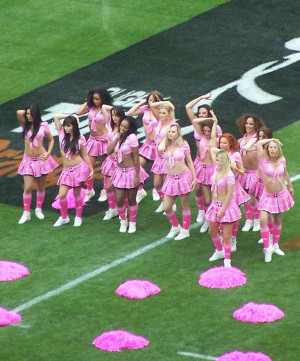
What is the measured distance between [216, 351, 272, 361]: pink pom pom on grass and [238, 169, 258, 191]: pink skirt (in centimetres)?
451

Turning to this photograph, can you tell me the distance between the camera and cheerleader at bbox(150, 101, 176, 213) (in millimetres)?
18688

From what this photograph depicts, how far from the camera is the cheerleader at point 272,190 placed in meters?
17.1

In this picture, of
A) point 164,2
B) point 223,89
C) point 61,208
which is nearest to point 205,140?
point 61,208

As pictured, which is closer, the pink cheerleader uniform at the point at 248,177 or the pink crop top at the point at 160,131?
the pink cheerleader uniform at the point at 248,177

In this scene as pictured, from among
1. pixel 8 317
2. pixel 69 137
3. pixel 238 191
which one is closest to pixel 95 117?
pixel 69 137

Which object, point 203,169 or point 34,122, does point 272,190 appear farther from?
point 34,122

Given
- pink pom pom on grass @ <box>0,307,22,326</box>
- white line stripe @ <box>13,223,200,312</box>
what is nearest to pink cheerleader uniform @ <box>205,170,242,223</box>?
white line stripe @ <box>13,223,200,312</box>

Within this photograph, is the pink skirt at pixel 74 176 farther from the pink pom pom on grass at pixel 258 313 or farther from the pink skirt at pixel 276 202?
the pink pom pom on grass at pixel 258 313

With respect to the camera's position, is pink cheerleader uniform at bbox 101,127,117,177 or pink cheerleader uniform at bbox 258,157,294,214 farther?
pink cheerleader uniform at bbox 101,127,117,177

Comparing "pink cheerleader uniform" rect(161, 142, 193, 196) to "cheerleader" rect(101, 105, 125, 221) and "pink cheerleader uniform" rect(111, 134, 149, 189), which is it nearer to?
"pink cheerleader uniform" rect(111, 134, 149, 189)

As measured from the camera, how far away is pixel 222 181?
1698 centimetres

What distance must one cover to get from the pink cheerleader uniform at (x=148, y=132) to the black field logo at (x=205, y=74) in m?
2.04

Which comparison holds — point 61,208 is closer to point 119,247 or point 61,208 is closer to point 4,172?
point 119,247

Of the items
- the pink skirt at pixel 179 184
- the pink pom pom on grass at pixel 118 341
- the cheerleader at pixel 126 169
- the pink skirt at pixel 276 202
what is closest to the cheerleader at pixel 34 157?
the cheerleader at pixel 126 169
